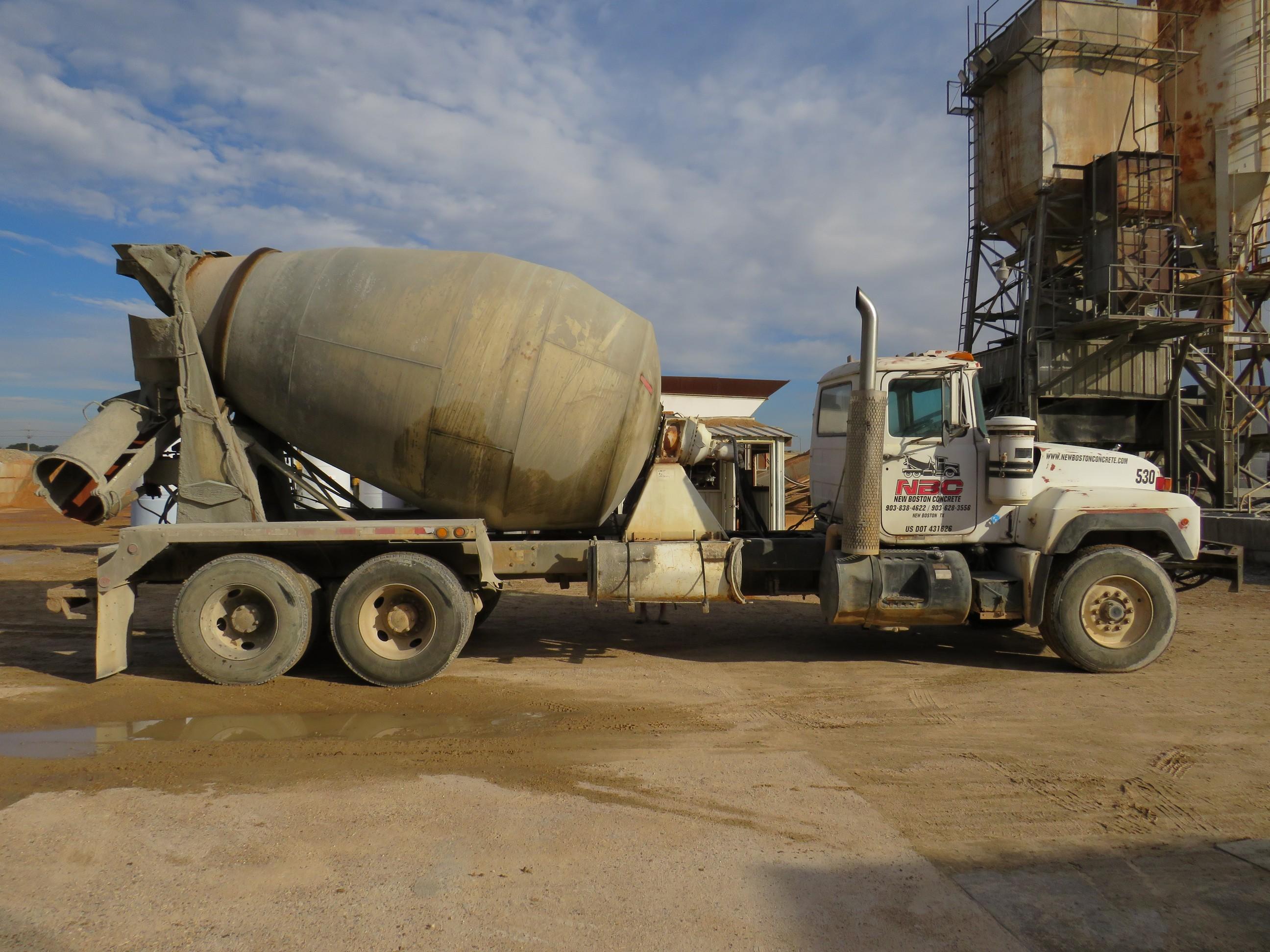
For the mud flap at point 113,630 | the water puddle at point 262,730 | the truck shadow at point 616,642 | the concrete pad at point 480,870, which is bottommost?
the concrete pad at point 480,870

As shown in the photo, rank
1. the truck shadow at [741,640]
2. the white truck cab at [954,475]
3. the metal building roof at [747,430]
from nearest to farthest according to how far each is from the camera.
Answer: the white truck cab at [954,475], the truck shadow at [741,640], the metal building roof at [747,430]

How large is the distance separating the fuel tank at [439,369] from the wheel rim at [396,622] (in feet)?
2.99

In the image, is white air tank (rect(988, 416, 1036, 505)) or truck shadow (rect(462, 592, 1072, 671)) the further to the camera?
truck shadow (rect(462, 592, 1072, 671))

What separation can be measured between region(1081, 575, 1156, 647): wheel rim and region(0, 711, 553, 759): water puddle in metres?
4.99

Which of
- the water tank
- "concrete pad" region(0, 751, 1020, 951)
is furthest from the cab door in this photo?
the water tank

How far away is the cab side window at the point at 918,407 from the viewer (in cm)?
705

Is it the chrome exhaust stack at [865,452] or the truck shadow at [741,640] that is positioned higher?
the chrome exhaust stack at [865,452]

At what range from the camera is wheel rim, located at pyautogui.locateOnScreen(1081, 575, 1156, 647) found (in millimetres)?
6883

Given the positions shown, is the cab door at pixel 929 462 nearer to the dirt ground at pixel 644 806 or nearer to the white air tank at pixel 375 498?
the dirt ground at pixel 644 806

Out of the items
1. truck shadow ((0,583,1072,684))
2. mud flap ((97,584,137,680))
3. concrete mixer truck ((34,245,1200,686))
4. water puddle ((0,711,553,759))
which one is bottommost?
water puddle ((0,711,553,759))

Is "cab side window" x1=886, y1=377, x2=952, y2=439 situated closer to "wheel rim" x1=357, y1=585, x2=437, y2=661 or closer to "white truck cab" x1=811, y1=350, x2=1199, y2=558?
"white truck cab" x1=811, y1=350, x2=1199, y2=558

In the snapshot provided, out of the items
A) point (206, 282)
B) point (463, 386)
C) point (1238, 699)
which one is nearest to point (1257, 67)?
point (1238, 699)

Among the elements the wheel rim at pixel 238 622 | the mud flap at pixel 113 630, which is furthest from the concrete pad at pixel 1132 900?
the mud flap at pixel 113 630

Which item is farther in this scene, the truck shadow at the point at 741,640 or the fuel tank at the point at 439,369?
the truck shadow at the point at 741,640
